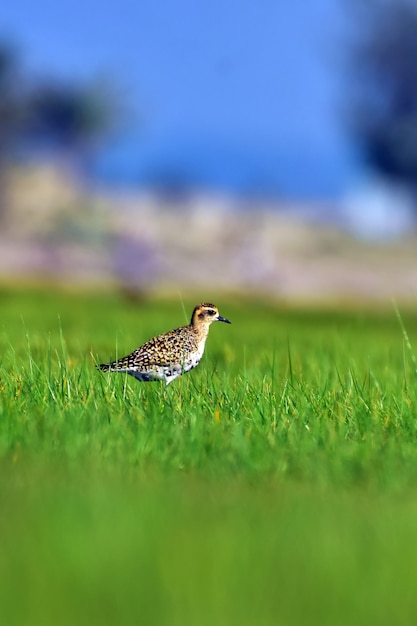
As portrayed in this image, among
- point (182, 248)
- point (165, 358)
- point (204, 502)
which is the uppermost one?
point (182, 248)

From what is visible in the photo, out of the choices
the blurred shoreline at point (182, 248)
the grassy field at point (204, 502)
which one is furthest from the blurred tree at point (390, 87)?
the grassy field at point (204, 502)

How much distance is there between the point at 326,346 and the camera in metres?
15.9

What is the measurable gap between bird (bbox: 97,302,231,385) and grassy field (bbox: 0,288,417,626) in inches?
4.7

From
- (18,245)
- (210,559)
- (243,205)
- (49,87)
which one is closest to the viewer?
(210,559)

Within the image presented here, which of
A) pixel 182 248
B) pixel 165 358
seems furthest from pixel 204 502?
pixel 182 248

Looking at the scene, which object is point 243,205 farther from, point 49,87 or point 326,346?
point 326,346

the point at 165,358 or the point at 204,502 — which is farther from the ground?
the point at 165,358

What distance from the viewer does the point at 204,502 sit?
5426mm

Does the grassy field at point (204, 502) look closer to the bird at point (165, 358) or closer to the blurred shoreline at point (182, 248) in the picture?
the bird at point (165, 358)

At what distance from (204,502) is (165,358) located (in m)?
3.54

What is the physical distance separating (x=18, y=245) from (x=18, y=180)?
15113 millimetres

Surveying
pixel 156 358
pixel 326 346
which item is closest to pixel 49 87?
pixel 326 346

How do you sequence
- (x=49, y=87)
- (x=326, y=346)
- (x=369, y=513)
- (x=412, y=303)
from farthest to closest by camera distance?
1. (x=49, y=87)
2. (x=412, y=303)
3. (x=326, y=346)
4. (x=369, y=513)

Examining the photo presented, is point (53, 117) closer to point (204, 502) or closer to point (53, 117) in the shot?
point (53, 117)
